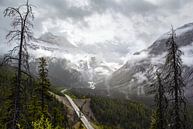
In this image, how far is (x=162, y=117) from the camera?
136 feet

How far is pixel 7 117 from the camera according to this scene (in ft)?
144

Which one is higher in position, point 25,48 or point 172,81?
point 25,48

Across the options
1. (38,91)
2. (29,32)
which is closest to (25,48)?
(29,32)

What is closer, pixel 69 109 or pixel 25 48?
pixel 25 48

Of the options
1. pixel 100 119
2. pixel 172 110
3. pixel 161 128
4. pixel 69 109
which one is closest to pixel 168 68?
pixel 172 110

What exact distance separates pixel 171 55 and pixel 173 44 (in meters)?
0.92

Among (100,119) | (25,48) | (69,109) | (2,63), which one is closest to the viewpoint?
(2,63)

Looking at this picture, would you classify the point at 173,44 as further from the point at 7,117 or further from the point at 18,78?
the point at 7,117

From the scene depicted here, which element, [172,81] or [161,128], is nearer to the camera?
[172,81]

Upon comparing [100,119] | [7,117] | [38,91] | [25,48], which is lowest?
[100,119]

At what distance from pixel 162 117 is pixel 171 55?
15.5 m

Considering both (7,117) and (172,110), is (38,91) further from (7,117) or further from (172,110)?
(172,110)

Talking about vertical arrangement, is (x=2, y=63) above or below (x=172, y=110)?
above

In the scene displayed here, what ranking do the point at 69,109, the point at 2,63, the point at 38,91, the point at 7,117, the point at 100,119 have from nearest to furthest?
the point at 2,63
the point at 38,91
the point at 7,117
the point at 69,109
the point at 100,119
